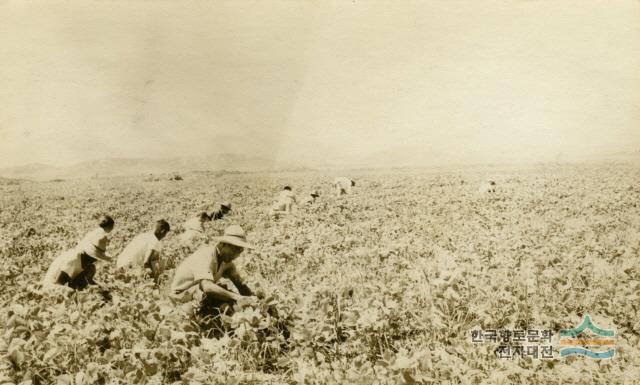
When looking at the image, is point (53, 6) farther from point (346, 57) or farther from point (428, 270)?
point (428, 270)

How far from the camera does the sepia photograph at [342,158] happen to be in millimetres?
2838

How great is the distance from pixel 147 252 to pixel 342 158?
262 cm

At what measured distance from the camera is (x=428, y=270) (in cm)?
378

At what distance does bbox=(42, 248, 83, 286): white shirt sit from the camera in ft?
13.5

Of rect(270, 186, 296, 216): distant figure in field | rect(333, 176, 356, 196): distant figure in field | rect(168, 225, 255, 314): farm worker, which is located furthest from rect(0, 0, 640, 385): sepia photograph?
rect(333, 176, 356, 196): distant figure in field

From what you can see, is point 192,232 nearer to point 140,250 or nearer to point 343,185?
point 140,250

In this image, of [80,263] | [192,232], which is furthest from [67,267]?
[192,232]

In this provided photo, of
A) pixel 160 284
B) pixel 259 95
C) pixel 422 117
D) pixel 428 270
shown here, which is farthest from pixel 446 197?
pixel 160 284

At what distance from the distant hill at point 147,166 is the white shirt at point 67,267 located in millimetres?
1544

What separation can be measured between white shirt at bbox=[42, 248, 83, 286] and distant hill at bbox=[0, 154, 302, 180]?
1544mm

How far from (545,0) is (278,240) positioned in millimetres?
3671

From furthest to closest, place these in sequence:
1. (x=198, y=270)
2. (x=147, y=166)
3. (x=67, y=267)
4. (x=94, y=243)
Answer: (x=147, y=166) < (x=94, y=243) < (x=67, y=267) < (x=198, y=270)

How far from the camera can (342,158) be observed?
571cm

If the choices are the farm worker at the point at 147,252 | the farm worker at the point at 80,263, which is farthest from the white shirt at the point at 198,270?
the farm worker at the point at 80,263
